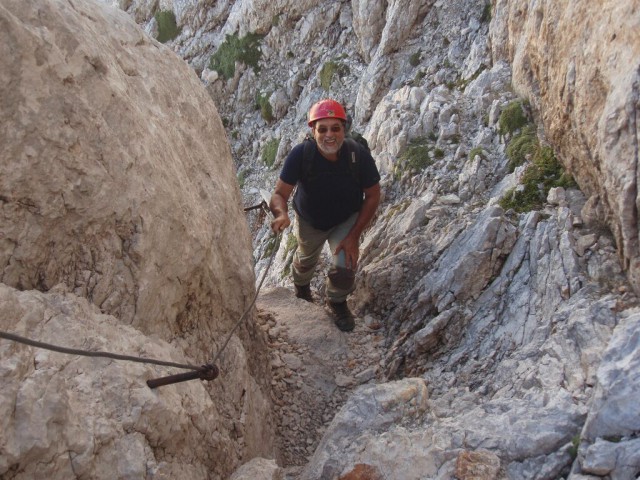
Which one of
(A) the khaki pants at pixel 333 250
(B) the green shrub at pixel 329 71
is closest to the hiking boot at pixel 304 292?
(A) the khaki pants at pixel 333 250

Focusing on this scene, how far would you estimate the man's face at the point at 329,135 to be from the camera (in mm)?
7066

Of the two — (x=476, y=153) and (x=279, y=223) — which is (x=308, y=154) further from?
(x=476, y=153)

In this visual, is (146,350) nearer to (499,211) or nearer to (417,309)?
(417,309)

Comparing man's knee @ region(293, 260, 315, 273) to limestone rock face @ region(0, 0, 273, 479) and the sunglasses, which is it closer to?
the sunglasses

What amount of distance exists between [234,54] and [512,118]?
651 inches

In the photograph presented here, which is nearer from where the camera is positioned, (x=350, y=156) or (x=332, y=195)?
(x=350, y=156)

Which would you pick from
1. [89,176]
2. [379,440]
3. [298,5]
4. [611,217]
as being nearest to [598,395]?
[379,440]

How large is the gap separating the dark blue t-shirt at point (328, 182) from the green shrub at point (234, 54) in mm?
16462

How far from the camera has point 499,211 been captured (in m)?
7.63

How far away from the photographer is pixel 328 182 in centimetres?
761

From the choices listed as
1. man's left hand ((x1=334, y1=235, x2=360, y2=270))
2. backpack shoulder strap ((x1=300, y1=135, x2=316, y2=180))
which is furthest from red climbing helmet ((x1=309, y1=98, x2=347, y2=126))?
man's left hand ((x1=334, y1=235, x2=360, y2=270))

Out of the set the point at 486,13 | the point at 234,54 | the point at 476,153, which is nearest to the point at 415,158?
the point at 476,153

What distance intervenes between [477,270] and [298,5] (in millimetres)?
17425

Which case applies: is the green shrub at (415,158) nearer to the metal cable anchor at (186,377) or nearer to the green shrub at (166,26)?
the metal cable anchor at (186,377)
